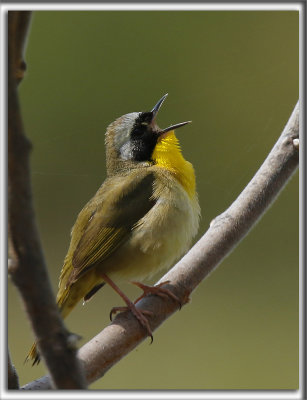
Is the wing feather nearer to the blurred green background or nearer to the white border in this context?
the blurred green background

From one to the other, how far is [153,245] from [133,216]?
0.13 m

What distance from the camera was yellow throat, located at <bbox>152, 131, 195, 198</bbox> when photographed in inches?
78.2

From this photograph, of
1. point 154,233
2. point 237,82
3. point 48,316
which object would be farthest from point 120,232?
point 48,316

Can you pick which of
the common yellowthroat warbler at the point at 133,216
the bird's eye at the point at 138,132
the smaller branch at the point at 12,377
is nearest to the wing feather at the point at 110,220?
the common yellowthroat warbler at the point at 133,216

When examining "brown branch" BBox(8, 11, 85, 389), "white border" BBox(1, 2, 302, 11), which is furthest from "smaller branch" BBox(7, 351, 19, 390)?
"white border" BBox(1, 2, 302, 11)

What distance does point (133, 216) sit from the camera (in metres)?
1.84

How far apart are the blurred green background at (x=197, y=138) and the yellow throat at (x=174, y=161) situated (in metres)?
0.05

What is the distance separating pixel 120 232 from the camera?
5.90 ft

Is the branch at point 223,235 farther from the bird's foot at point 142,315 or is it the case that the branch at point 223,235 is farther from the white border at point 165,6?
the white border at point 165,6

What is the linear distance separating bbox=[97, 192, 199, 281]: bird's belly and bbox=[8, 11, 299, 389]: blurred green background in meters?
0.11

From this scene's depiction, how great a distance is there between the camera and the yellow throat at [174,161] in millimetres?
1987

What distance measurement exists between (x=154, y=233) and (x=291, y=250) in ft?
1.44

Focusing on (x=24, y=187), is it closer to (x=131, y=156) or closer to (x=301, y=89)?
(x=301, y=89)

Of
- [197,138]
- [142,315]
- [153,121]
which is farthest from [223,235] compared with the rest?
[153,121]
